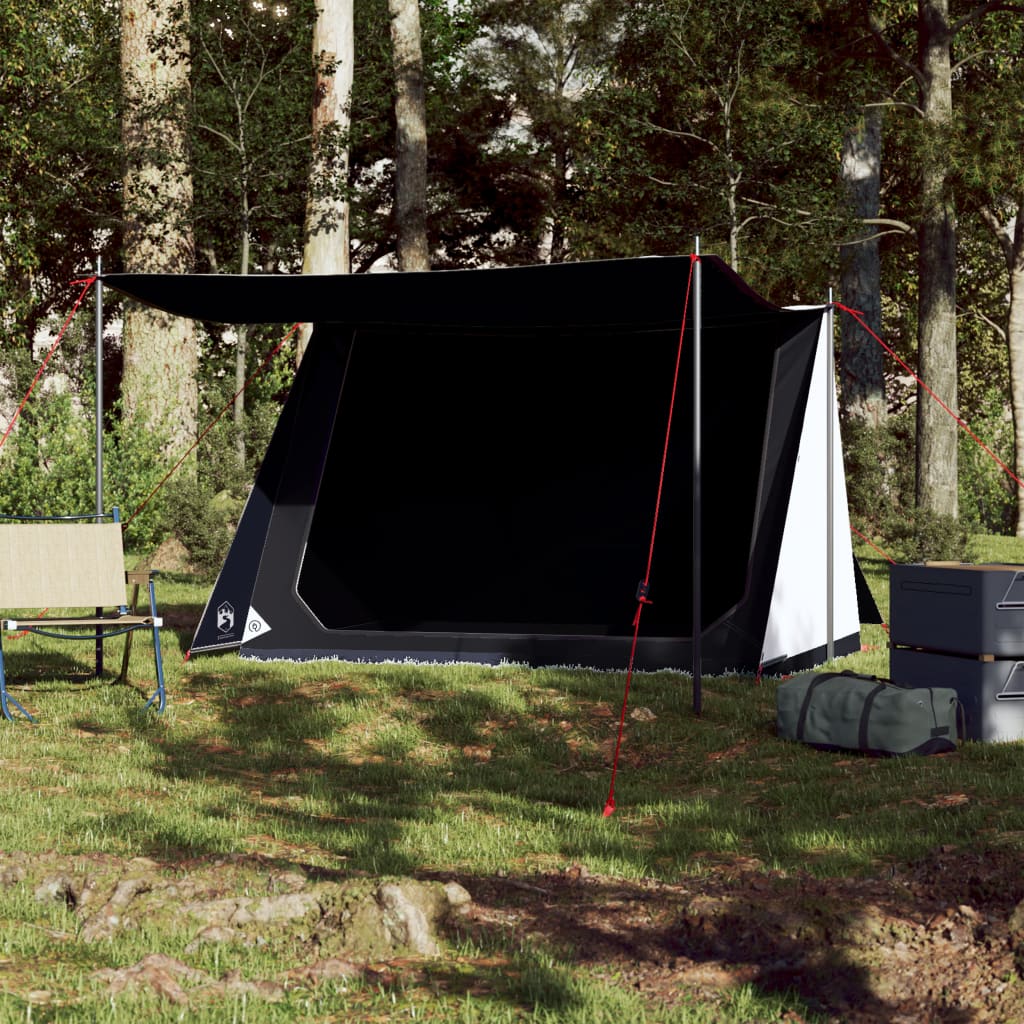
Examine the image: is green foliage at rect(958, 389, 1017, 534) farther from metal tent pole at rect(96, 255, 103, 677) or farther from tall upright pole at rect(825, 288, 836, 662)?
metal tent pole at rect(96, 255, 103, 677)

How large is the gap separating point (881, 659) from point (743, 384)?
148 cm

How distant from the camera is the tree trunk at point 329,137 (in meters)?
11.2

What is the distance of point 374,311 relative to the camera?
6.16 m

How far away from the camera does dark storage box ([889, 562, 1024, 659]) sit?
15.5 ft

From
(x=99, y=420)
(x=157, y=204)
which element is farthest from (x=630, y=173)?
(x=99, y=420)

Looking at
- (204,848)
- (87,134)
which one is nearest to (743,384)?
(204,848)

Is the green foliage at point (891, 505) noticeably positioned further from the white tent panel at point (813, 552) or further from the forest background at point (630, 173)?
the white tent panel at point (813, 552)

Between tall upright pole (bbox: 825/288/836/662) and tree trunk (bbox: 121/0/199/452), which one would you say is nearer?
tall upright pole (bbox: 825/288/836/662)

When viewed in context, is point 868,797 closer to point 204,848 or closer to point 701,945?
point 701,945

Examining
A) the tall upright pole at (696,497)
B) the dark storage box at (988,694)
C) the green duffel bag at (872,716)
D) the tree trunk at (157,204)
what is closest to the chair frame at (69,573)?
the tall upright pole at (696,497)

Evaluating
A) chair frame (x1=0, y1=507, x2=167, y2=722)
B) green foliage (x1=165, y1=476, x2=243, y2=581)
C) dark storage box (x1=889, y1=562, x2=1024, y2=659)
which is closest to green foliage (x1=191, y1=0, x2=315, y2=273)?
green foliage (x1=165, y1=476, x2=243, y2=581)

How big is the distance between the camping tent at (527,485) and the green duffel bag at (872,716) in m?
1.25

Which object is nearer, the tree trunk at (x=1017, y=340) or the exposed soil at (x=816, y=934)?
the exposed soil at (x=816, y=934)

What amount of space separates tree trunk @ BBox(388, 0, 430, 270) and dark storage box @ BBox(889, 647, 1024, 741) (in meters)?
9.04
